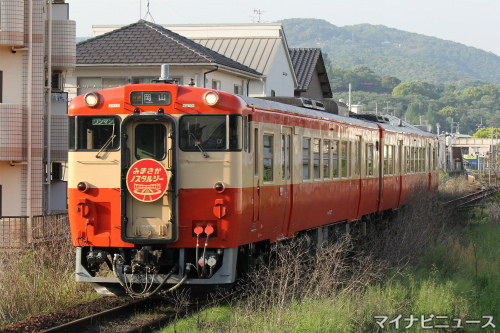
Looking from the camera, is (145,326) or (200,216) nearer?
(145,326)

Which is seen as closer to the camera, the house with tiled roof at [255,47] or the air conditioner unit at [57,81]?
the air conditioner unit at [57,81]

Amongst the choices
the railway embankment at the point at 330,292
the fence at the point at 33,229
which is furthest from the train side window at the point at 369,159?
the fence at the point at 33,229

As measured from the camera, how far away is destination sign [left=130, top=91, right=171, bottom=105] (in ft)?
30.2

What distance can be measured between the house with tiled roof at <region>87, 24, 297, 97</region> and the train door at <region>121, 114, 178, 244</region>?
62.1ft

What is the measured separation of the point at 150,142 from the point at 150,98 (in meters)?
0.54

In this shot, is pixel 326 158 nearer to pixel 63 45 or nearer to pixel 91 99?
pixel 91 99

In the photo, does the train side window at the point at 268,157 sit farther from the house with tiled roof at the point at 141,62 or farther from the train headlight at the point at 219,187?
the house with tiled roof at the point at 141,62

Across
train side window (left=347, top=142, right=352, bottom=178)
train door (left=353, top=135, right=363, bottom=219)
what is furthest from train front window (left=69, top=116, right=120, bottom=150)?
train door (left=353, top=135, right=363, bottom=219)

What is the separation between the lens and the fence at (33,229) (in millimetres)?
12077

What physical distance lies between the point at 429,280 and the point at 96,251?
15.8ft

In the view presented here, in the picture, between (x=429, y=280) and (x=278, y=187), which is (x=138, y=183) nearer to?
(x=278, y=187)

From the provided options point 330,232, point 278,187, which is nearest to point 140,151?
point 278,187

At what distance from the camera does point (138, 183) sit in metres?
8.99

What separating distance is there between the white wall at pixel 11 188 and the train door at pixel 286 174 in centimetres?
802
